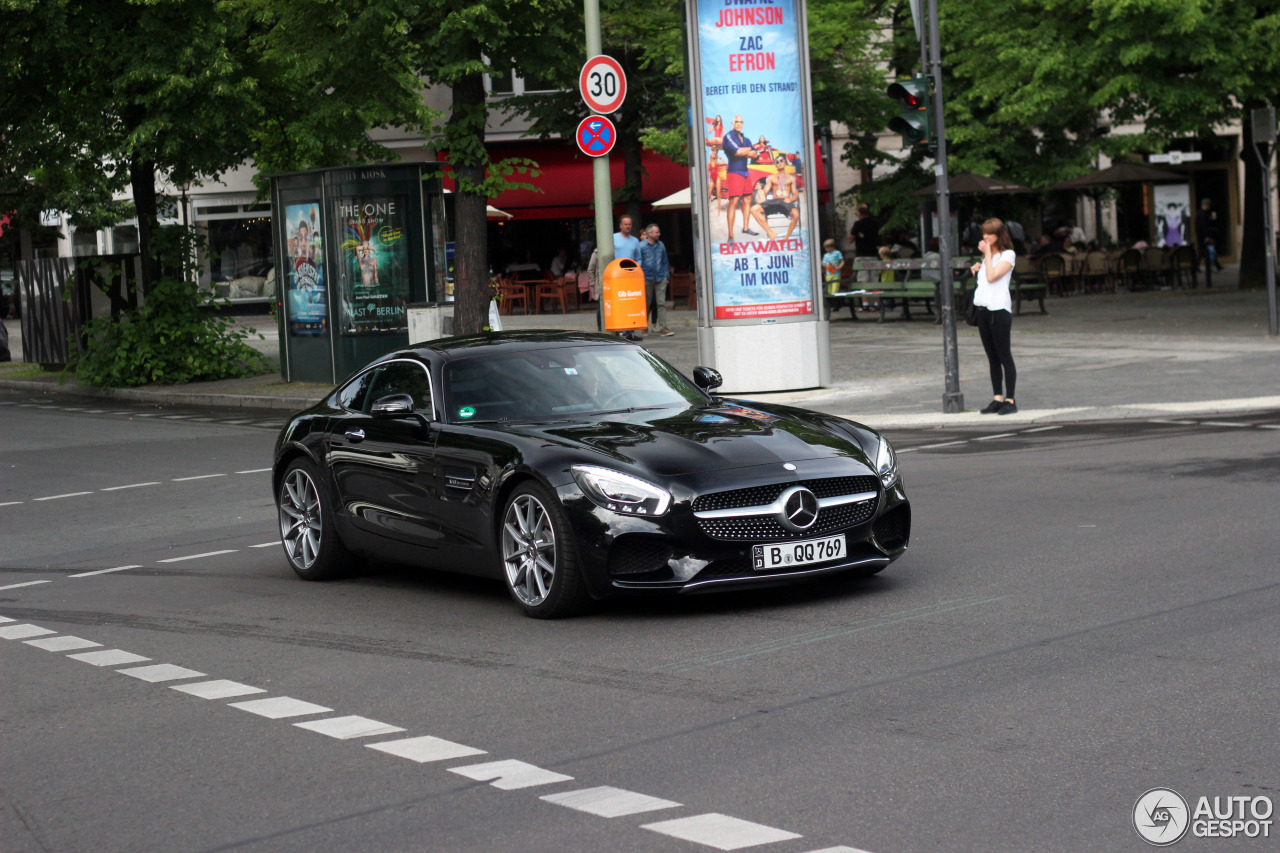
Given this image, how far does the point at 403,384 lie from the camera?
9.70 metres

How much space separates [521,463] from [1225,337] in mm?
18510

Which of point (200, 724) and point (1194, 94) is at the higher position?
point (1194, 94)

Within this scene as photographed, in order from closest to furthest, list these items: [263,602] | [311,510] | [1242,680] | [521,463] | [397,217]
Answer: [1242,680] < [521,463] < [263,602] < [311,510] < [397,217]

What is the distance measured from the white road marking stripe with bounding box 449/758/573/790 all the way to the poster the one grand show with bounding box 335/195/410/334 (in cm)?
1907

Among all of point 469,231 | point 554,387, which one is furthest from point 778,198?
point 554,387

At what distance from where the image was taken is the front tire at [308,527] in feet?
32.6

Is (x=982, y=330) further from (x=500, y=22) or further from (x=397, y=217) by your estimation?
(x=397, y=217)

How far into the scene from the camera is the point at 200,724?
21.6ft

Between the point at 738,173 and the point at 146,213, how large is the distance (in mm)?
12295

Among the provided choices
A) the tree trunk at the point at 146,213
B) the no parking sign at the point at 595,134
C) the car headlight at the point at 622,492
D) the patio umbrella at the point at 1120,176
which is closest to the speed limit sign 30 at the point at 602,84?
the no parking sign at the point at 595,134

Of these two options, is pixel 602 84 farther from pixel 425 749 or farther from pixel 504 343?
pixel 425 749

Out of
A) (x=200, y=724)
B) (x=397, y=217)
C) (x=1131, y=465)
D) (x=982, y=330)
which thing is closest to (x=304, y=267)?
(x=397, y=217)

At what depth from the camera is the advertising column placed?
19.5 m

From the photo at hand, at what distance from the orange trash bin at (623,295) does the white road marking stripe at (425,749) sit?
1440cm
